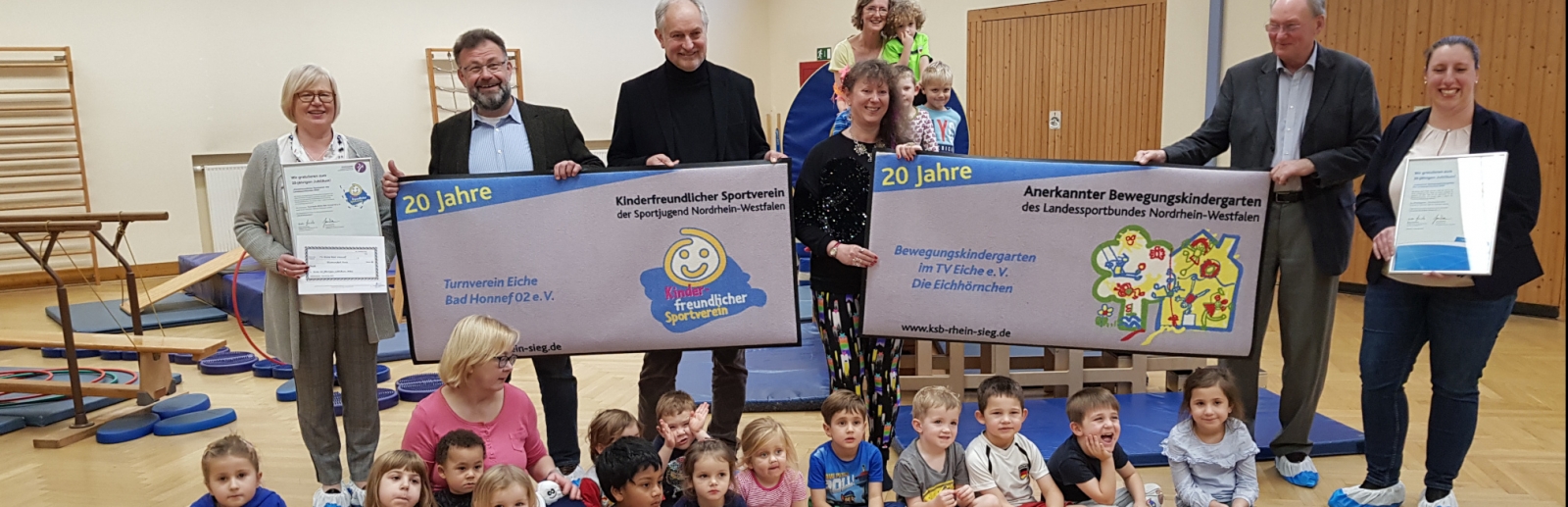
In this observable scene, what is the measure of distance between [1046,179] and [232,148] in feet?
29.9

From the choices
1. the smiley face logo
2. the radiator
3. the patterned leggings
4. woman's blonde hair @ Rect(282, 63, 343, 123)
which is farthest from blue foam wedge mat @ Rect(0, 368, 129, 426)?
the radiator

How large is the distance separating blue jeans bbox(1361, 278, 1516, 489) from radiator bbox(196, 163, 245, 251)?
383 inches

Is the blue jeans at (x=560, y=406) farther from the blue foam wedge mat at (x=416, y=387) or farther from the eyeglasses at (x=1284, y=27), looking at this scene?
the eyeglasses at (x=1284, y=27)

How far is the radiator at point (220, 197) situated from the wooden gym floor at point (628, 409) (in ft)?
12.0

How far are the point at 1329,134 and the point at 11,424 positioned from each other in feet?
19.2

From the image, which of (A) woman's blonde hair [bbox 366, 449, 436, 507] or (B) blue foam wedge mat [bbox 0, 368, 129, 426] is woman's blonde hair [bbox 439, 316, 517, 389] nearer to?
(A) woman's blonde hair [bbox 366, 449, 436, 507]

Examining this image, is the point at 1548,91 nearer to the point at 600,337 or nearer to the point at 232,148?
the point at 600,337

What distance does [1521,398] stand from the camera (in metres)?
4.94

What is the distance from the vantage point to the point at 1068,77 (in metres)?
9.70

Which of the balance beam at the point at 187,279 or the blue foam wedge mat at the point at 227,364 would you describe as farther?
→ the balance beam at the point at 187,279

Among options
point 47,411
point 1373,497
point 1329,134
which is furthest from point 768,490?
point 47,411

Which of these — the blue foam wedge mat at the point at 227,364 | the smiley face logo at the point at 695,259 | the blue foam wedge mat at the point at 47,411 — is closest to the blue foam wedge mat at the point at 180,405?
the blue foam wedge mat at the point at 47,411

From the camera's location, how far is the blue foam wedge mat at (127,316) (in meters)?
7.37

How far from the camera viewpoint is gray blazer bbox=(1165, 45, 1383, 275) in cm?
348
